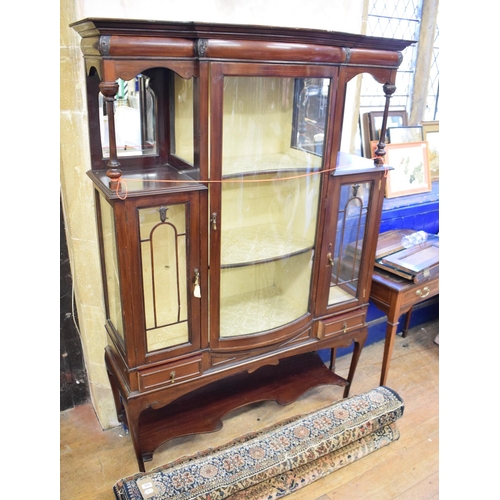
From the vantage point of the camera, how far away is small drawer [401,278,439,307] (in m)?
2.10

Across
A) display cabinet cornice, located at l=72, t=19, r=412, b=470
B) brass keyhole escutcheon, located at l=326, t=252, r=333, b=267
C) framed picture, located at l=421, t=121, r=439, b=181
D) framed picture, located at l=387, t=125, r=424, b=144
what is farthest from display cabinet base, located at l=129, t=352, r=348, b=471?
framed picture, located at l=421, t=121, r=439, b=181

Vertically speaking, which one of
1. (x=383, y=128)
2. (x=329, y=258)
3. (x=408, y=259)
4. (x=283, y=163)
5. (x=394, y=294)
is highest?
(x=383, y=128)

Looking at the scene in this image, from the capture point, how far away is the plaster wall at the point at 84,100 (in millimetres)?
1506

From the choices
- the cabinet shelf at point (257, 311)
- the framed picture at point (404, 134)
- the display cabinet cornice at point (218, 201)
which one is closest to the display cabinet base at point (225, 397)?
the display cabinet cornice at point (218, 201)

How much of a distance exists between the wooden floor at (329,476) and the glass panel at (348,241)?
0.64m

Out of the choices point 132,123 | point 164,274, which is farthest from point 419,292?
point 132,123

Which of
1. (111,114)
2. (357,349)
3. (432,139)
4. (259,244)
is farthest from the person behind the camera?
(432,139)

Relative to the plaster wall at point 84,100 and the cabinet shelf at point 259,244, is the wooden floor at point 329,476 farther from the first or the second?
the cabinet shelf at point 259,244

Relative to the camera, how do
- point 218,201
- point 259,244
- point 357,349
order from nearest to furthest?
point 218,201 < point 259,244 < point 357,349

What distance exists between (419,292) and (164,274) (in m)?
1.26

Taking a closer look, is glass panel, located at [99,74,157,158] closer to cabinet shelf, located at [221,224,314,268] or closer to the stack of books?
cabinet shelf, located at [221,224,314,268]

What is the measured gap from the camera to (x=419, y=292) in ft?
7.04

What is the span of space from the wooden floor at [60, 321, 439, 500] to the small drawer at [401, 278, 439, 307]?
1.76ft

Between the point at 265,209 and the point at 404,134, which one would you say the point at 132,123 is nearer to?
the point at 265,209
